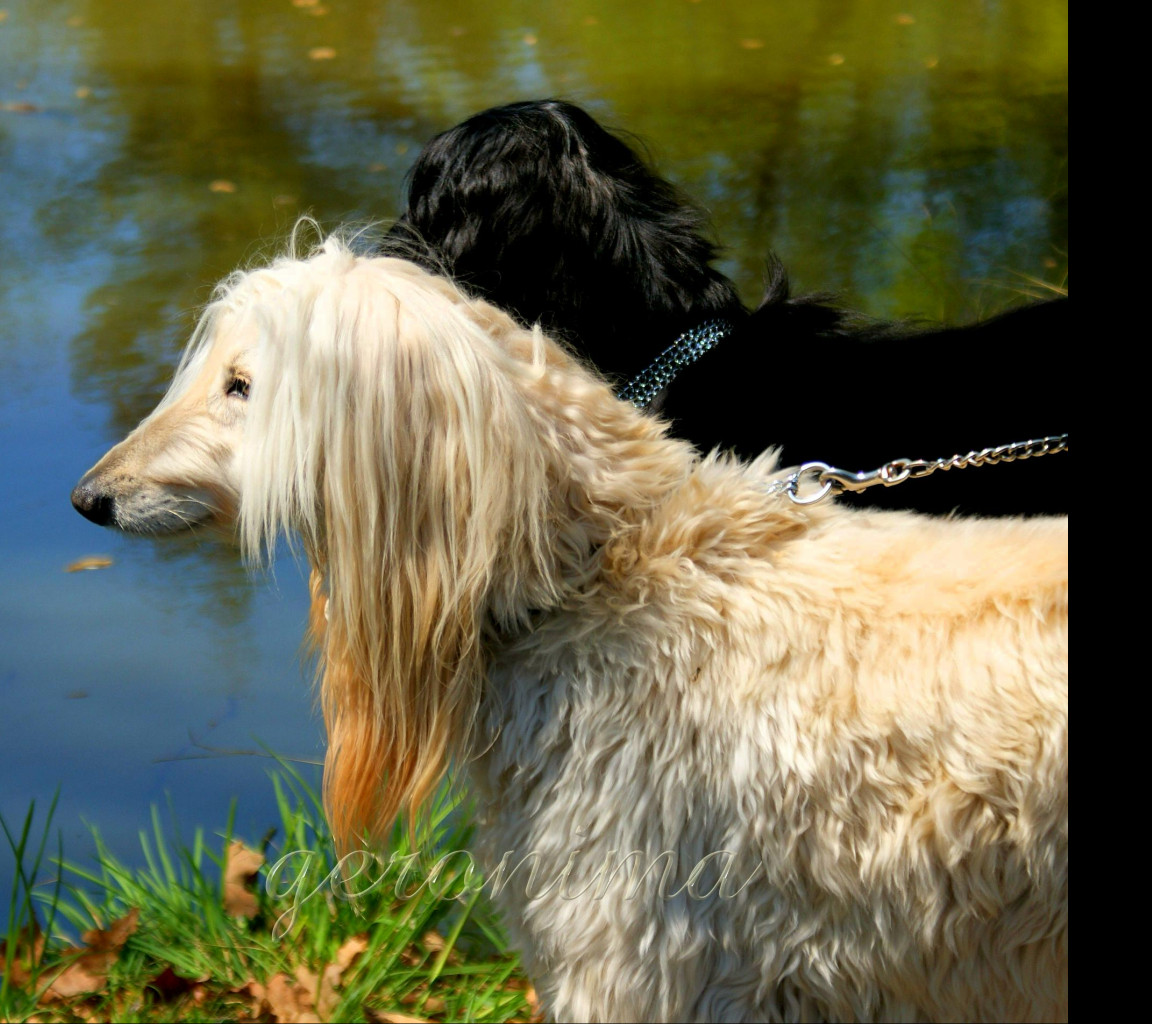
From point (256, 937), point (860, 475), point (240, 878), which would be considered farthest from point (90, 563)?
point (860, 475)

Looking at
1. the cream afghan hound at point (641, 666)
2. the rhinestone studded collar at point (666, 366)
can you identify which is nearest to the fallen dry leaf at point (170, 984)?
the cream afghan hound at point (641, 666)

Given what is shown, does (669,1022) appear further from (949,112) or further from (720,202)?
(949,112)

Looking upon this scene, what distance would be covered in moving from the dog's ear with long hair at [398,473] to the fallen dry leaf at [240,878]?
122 centimetres

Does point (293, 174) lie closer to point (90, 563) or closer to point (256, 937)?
point (90, 563)

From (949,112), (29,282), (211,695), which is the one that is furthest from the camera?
(949,112)

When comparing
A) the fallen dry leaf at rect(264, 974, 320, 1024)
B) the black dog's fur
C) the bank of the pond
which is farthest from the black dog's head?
the fallen dry leaf at rect(264, 974, 320, 1024)

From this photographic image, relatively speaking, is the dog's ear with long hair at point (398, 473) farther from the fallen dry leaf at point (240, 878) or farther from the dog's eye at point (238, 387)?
the fallen dry leaf at point (240, 878)

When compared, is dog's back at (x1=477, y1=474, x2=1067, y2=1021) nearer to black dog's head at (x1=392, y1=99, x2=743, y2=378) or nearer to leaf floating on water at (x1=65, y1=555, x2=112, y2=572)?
black dog's head at (x1=392, y1=99, x2=743, y2=378)

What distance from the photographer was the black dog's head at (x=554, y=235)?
2920 mm

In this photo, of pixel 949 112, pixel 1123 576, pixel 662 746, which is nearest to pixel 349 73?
pixel 949 112

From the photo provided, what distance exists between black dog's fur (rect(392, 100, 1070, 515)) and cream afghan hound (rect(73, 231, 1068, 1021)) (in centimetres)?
85

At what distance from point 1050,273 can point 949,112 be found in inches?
68.7

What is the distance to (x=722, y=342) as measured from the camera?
116 inches

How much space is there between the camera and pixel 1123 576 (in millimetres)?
1386
